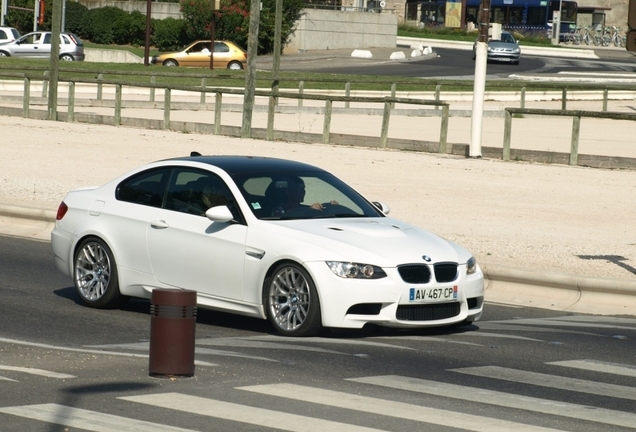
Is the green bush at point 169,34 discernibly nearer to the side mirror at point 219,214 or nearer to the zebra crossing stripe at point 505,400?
the side mirror at point 219,214

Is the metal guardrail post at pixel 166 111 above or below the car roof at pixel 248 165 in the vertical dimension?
below

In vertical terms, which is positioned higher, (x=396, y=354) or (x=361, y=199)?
(x=361, y=199)

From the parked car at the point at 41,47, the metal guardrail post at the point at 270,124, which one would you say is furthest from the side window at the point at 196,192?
the parked car at the point at 41,47

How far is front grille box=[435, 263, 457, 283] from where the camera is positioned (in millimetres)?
10469

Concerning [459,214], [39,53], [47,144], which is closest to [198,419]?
[459,214]

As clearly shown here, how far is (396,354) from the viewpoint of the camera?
9.82m

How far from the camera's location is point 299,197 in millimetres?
11258

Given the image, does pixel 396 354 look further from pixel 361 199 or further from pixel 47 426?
pixel 47 426

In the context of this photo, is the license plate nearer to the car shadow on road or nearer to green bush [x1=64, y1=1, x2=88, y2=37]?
the car shadow on road

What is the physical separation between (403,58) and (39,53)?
23021 millimetres

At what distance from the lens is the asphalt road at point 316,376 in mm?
7430

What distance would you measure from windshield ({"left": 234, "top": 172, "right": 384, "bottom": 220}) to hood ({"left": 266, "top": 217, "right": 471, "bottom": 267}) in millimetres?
234

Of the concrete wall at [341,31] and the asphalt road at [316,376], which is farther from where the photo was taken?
the concrete wall at [341,31]

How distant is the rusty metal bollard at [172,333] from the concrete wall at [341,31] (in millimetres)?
72391
